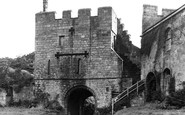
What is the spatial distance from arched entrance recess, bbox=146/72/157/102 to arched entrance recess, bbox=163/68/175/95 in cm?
139

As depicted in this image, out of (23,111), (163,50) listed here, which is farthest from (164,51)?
(23,111)

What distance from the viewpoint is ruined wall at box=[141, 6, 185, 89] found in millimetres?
21047

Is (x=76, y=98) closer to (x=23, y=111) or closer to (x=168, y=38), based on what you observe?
(x=23, y=111)

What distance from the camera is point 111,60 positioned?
2614cm

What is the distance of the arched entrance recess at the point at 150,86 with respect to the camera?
25.0m

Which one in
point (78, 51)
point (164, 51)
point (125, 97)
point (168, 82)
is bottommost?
point (125, 97)

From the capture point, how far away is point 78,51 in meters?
26.7

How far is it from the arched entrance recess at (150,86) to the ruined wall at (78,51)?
6.51ft

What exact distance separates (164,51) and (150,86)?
346cm

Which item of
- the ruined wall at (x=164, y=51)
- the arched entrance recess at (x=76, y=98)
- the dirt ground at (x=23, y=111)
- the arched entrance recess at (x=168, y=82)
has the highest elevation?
the ruined wall at (x=164, y=51)

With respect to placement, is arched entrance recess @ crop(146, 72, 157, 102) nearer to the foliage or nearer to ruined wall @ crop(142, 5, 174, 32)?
ruined wall @ crop(142, 5, 174, 32)

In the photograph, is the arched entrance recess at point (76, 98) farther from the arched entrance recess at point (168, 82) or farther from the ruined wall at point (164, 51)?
the arched entrance recess at point (168, 82)

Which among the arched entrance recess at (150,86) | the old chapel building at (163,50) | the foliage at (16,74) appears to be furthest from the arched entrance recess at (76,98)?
the old chapel building at (163,50)

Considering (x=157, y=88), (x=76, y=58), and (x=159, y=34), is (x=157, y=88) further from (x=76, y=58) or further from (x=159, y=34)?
(x=76, y=58)
